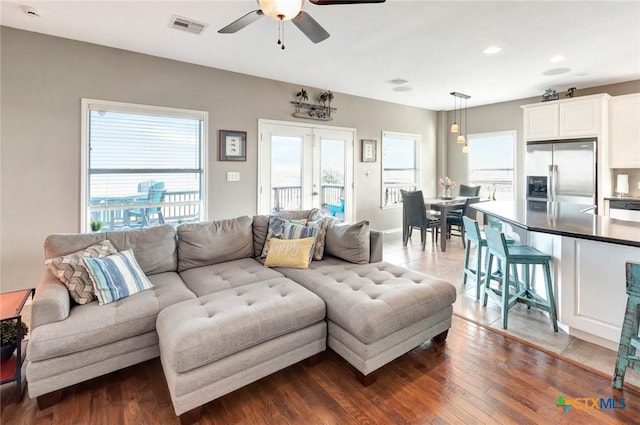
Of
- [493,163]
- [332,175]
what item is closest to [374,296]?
[332,175]

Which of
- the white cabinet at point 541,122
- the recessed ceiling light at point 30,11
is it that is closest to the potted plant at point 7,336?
the recessed ceiling light at point 30,11

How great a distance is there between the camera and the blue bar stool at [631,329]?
1738mm

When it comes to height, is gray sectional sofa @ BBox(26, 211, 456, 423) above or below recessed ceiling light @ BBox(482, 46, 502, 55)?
below

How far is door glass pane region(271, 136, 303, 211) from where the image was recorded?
5016 millimetres

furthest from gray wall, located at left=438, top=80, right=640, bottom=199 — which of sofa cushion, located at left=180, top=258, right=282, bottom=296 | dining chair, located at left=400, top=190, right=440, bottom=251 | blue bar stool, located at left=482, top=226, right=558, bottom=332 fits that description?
sofa cushion, located at left=180, top=258, right=282, bottom=296

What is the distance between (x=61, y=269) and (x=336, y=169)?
4.37 metres

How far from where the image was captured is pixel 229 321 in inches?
69.1

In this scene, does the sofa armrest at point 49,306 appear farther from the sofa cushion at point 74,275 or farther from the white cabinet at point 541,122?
the white cabinet at point 541,122

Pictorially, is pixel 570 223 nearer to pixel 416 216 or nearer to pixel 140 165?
pixel 416 216

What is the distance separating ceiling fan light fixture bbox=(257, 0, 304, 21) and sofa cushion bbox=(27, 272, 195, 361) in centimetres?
189

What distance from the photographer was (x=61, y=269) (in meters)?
2.10

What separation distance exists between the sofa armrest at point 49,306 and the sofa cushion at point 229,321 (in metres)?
0.54

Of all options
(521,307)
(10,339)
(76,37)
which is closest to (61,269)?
(10,339)

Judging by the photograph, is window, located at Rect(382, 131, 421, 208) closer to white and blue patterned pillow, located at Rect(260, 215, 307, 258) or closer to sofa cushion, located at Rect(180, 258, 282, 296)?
white and blue patterned pillow, located at Rect(260, 215, 307, 258)
